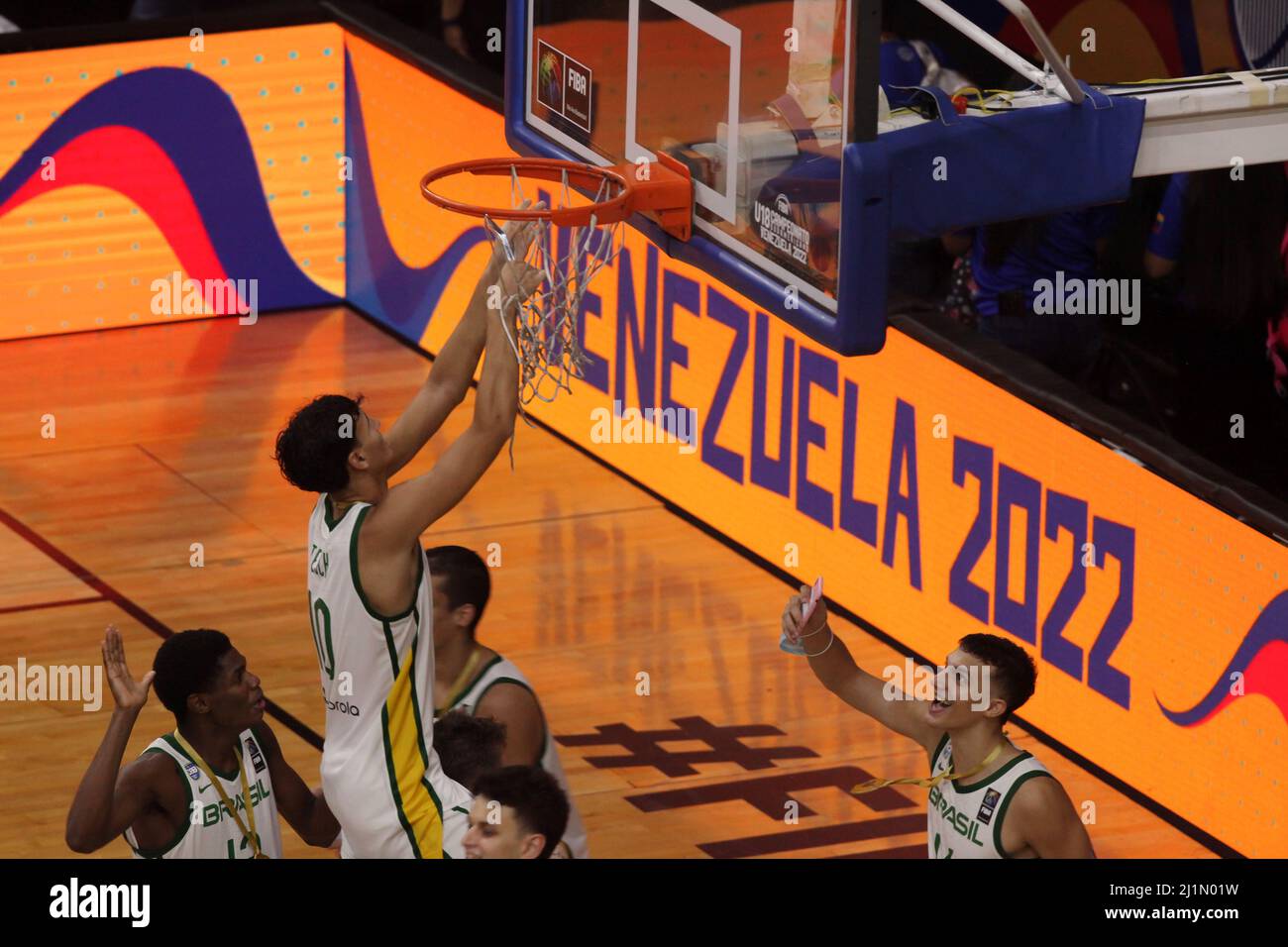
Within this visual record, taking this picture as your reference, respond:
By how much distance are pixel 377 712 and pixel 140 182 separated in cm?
744

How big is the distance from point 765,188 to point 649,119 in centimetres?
70

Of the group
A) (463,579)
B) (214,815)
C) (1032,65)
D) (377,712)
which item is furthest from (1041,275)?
(214,815)

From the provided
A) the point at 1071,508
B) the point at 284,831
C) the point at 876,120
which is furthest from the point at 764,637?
the point at 876,120

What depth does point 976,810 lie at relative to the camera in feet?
20.1

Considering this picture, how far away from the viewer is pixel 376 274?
1333cm

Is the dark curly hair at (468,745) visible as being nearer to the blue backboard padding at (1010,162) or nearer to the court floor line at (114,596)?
the blue backboard padding at (1010,162)

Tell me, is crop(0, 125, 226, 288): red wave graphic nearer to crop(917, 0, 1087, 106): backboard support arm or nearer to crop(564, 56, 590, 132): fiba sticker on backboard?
crop(564, 56, 590, 132): fiba sticker on backboard

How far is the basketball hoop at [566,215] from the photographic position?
661 cm

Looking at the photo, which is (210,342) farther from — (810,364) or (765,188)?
(765,188)

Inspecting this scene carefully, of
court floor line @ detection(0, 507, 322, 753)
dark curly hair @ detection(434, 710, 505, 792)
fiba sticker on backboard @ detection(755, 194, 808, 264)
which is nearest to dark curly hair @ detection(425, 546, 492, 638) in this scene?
dark curly hair @ detection(434, 710, 505, 792)

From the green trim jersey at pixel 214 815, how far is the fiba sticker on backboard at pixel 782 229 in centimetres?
197

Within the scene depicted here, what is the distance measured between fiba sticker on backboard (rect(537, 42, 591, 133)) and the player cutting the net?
1477 millimetres

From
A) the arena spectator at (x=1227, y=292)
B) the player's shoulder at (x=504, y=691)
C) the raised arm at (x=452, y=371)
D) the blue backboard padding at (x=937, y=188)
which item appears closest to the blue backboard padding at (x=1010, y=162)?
the blue backboard padding at (x=937, y=188)
